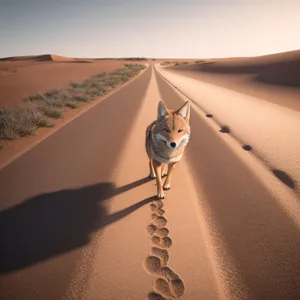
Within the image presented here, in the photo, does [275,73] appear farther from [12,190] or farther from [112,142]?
[12,190]

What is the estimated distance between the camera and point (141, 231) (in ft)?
9.68

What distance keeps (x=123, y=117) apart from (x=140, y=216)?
20.7 ft

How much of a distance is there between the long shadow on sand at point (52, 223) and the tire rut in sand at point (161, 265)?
598mm

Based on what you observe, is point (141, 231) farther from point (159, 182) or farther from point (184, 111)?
point (184, 111)

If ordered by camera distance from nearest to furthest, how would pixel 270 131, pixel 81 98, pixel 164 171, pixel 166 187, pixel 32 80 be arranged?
pixel 166 187 → pixel 164 171 → pixel 270 131 → pixel 81 98 → pixel 32 80

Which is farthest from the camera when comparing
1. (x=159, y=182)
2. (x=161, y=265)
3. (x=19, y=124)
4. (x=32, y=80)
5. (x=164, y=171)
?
(x=32, y=80)

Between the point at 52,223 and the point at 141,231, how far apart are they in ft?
4.61

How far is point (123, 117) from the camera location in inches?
350

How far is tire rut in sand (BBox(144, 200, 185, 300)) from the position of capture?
213cm

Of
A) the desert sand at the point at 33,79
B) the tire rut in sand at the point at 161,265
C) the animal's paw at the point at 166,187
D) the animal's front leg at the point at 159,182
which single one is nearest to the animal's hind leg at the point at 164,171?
the animal's paw at the point at 166,187

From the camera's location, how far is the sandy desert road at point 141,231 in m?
2.22

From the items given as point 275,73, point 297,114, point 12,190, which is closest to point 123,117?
point 12,190

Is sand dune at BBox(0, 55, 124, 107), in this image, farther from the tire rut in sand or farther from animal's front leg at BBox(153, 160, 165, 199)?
the tire rut in sand

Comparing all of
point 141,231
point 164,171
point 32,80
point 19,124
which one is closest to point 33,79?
point 32,80
